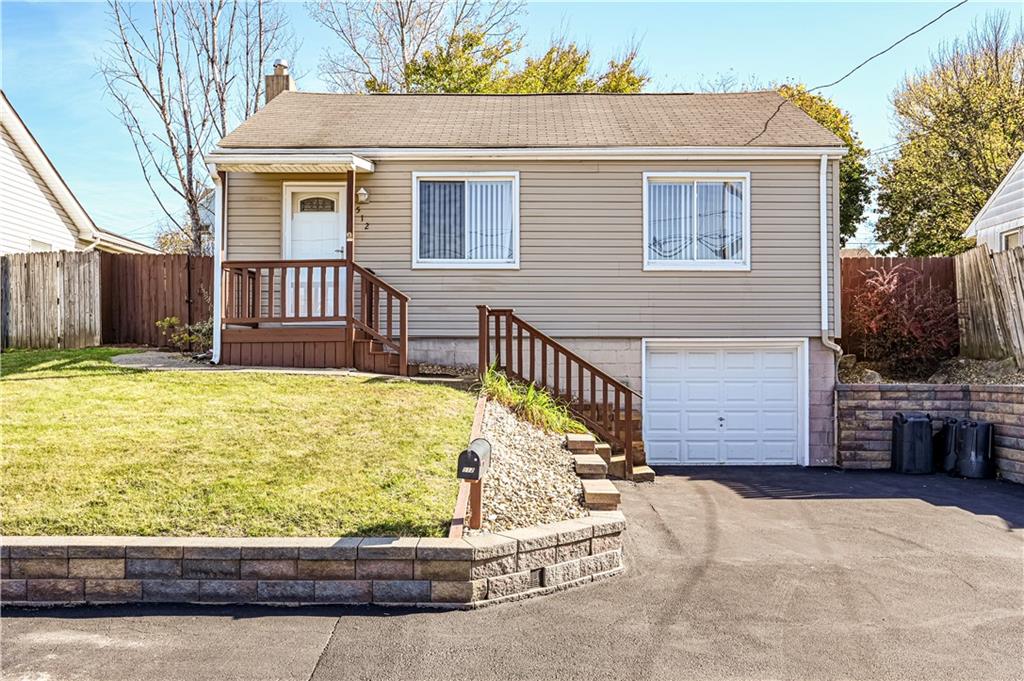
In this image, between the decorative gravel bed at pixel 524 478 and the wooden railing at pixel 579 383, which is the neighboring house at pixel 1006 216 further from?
the decorative gravel bed at pixel 524 478

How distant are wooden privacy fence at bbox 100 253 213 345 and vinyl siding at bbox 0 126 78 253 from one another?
198 centimetres

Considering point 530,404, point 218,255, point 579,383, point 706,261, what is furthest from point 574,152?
point 218,255

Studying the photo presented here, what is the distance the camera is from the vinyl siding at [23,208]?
45.1 feet

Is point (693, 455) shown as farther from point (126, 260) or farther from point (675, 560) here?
point (126, 260)

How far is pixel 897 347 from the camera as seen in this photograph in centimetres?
1232

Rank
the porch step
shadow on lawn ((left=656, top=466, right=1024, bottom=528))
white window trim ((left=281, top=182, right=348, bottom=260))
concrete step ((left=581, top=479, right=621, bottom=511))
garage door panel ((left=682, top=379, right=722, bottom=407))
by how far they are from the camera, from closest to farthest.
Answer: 1. concrete step ((left=581, top=479, right=621, bottom=511))
2. shadow on lawn ((left=656, top=466, right=1024, bottom=528))
3. the porch step
4. garage door panel ((left=682, top=379, right=722, bottom=407))
5. white window trim ((left=281, top=182, right=348, bottom=260))

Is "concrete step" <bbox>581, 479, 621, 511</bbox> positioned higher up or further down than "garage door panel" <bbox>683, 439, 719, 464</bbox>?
higher up

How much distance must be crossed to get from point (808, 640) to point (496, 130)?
912cm

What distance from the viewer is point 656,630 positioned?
13.8 feet

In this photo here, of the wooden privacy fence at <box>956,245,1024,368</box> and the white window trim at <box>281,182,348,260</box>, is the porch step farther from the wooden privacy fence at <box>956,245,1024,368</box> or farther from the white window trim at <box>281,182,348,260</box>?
the wooden privacy fence at <box>956,245,1024,368</box>

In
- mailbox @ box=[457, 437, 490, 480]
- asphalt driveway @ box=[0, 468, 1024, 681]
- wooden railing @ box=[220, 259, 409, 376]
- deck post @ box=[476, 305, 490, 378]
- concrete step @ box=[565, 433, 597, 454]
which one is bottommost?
asphalt driveway @ box=[0, 468, 1024, 681]

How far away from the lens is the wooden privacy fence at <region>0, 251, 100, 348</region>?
12.8 m

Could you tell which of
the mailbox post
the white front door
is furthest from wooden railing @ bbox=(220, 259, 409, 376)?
the mailbox post

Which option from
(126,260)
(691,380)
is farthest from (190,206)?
(691,380)
